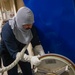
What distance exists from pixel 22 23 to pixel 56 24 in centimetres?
29

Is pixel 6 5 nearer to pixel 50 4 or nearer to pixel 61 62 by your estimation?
pixel 50 4

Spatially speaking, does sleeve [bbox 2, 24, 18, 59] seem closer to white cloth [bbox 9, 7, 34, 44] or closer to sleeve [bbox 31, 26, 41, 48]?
white cloth [bbox 9, 7, 34, 44]

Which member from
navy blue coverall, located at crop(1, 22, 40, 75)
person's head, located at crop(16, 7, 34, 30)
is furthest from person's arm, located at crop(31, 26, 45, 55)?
person's head, located at crop(16, 7, 34, 30)

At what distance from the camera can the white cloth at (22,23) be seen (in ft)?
4.77

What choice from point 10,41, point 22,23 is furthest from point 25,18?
point 10,41

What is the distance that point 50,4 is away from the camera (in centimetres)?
153

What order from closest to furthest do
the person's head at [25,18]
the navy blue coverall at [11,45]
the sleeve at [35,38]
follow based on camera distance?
1. the person's head at [25,18]
2. the navy blue coverall at [11,45]
3. the sleeve at [35,38]

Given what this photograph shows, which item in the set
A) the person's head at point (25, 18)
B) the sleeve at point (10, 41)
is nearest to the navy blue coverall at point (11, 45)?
the sleeve at point (10, 41)

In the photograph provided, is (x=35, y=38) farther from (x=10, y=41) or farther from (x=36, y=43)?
(x=10, y=41)

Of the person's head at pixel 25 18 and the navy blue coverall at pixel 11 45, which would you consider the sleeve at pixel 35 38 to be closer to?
the navy blue coverall at pixel 11 45

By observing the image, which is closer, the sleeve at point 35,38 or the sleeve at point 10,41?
the sleeve at point 10,41

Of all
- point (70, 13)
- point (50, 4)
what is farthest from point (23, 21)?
point (70, 13)

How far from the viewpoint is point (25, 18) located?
4.77 ft

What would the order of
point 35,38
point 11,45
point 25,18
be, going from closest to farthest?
point 25,18 < point 11,45 < point 35,38
